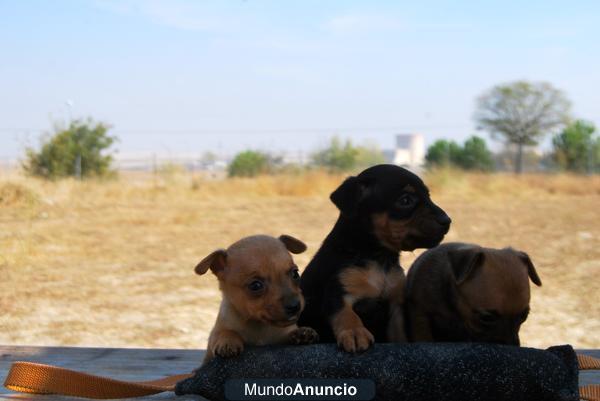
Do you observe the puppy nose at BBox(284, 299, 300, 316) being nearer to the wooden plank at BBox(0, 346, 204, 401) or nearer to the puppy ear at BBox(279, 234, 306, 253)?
the puppy ear at BBox(279, 234, 306, 253)

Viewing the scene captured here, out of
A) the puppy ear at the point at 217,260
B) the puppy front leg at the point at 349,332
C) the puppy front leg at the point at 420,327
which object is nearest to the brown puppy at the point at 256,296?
the puppy ear at the point at 217,260

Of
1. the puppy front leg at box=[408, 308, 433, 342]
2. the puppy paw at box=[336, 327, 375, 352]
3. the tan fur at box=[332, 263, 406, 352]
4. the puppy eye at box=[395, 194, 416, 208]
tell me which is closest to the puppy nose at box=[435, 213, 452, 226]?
the puppy eye at box=[395, 194, 416, 208]

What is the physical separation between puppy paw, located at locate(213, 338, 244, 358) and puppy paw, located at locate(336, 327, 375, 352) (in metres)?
0.37

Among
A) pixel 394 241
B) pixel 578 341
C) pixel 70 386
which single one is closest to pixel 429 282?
pixel 394 241

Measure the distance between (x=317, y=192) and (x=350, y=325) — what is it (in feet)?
77.4

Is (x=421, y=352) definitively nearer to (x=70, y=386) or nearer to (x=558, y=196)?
(x=70, y=386)

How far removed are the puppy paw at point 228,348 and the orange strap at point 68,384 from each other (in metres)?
0.47

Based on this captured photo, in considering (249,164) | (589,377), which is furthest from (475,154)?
(589,377)

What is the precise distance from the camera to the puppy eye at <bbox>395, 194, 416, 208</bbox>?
9.75 ft

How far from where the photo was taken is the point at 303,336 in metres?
2.80

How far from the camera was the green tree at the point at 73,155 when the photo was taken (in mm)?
29453

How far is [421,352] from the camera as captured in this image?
8.43 feet

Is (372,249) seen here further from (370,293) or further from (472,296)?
(472,296)

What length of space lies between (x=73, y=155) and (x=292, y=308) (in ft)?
99.5
